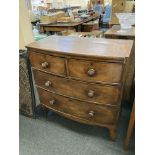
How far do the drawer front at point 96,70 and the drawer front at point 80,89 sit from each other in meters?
0.06

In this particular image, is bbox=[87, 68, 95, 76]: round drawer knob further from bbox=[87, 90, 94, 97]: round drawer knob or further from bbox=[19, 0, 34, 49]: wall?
bbox=[19, 0, 34, 49]: wall

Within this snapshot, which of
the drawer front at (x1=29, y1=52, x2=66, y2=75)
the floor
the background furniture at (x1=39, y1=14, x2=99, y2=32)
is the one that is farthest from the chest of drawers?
the background furniture at (x1=39, y1=14, x2=99, y2=32)

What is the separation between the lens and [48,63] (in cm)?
140

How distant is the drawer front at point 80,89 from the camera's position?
4.12 feet

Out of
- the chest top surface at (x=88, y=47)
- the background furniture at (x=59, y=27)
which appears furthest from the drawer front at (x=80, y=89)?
the background furniture at (x=59, y=27)

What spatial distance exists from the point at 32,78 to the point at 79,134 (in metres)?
0.72

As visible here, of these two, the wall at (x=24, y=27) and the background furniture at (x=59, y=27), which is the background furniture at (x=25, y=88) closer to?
the wall at (x=24, y=27)

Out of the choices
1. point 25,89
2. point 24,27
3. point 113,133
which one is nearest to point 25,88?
point 25,89

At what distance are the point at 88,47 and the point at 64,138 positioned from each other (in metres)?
0.89

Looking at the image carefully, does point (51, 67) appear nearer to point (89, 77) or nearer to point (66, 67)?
point (66, 67)
